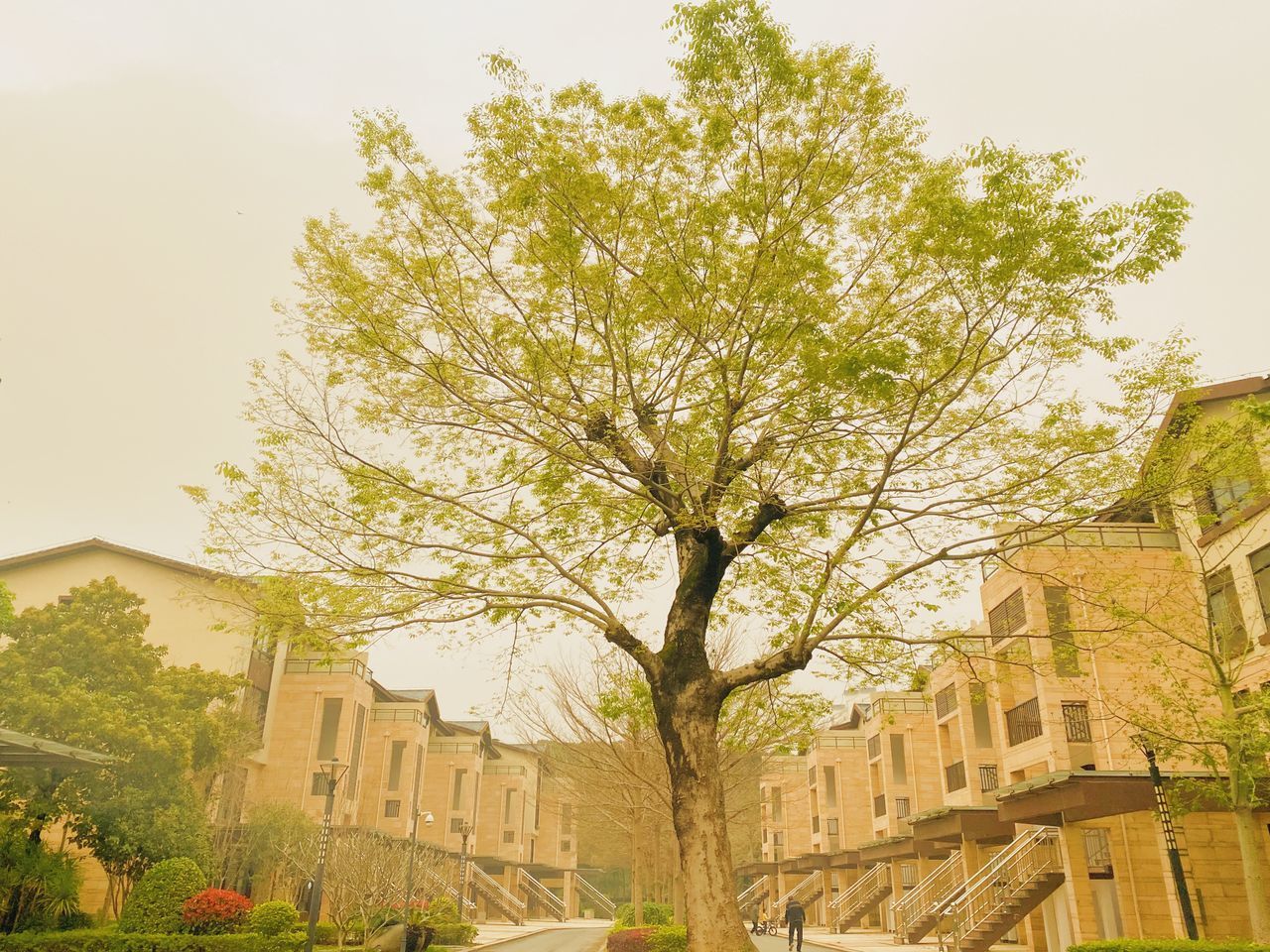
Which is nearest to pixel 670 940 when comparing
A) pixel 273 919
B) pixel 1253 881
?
pixel 273 919

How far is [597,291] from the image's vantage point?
9766mm

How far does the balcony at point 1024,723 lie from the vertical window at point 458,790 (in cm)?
3519

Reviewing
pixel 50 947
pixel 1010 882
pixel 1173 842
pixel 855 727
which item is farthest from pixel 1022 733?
pixel 855 727

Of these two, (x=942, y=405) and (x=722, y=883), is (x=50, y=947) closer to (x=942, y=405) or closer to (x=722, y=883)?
(x=722, y=883)

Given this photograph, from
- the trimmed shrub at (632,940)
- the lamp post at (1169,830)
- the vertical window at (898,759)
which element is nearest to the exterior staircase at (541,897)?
the vertical window at (898,759)

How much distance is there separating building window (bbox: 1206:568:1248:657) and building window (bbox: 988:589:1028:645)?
4501 millimetres

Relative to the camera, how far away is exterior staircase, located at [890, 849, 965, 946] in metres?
27.1

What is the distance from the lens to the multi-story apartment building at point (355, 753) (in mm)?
29891

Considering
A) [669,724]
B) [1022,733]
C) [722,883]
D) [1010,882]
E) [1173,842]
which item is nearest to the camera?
[722,883]

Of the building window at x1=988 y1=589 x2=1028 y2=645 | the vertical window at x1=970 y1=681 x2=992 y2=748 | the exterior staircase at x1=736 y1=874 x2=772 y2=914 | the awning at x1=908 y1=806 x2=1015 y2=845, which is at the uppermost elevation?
the building window at x1=988 y1=589 x2=1028 y2=645

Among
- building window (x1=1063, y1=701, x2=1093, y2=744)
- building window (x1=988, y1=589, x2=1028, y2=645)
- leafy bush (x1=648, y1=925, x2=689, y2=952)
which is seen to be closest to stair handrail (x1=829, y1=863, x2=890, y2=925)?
building window (x1=988, y1=589, x2=1028, y2=645)

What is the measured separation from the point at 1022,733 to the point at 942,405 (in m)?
19.2

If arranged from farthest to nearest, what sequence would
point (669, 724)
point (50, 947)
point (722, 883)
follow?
point (50, 947) < point (669, 724) < point (722, 883)

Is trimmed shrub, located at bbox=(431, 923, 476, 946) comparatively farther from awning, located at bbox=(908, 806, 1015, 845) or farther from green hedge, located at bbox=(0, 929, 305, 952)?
awning, located at bbox=(908, 806, 1015, 845)
